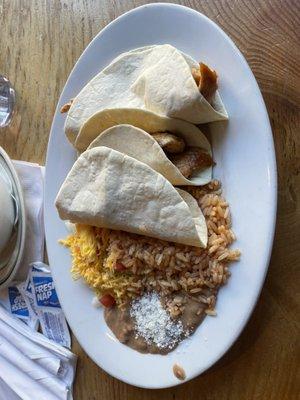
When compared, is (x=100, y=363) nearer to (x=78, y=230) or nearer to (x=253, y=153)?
(x=78, y=230)

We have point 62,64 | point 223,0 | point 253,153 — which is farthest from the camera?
point 62,64

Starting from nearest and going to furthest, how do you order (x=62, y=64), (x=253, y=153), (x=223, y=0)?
(x=253, y=153)
(x=223, y=0)
(x=62, y=64)

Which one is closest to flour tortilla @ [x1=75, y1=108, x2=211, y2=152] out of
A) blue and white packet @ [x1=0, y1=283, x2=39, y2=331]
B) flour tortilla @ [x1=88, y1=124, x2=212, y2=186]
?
flour tortilla @ [x1=88, y1=124, x2=212, y2=186]

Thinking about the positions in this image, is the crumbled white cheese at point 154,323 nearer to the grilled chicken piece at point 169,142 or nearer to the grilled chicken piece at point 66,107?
the grilled chicken piece at point 169,142

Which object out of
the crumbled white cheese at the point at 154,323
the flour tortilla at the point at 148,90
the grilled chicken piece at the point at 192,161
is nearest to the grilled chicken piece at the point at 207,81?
the flour tortilla at the point at 148,90

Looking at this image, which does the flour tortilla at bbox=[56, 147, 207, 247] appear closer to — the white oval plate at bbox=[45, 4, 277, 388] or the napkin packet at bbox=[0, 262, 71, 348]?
the white oval plate at bbox=[45, 4, 277, 388]

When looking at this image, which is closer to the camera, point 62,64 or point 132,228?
point 132,228

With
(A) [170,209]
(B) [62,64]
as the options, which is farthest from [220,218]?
(B) [62,64]
